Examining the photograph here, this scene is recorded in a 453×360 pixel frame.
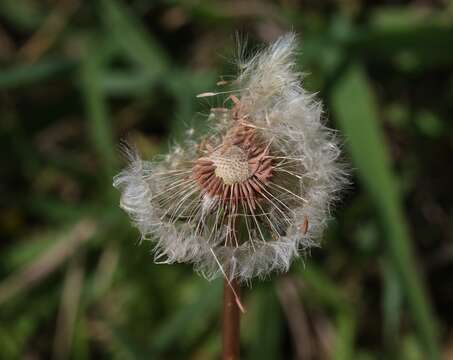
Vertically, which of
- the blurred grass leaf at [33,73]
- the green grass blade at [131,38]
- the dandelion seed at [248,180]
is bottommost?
the dandelion seed at [248,180]

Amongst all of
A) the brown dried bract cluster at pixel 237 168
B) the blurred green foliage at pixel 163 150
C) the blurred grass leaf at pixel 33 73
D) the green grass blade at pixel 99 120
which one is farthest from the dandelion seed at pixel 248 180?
the blurred grass leaf at pixel 33 73

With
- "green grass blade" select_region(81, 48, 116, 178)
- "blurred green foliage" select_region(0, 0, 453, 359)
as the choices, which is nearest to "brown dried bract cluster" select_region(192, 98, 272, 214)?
"blurred green foliage" select_region(0, 0, 453, 359)

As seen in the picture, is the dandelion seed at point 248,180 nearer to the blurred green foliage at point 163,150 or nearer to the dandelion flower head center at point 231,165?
→ the dandelion flower head center at point 231,165

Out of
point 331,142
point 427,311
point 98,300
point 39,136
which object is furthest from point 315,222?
point 39,136

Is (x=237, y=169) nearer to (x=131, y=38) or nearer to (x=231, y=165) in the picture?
(x=231, y=165)

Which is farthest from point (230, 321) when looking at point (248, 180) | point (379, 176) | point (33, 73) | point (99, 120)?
point (33, 73)

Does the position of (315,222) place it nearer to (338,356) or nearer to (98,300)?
(338,356)
